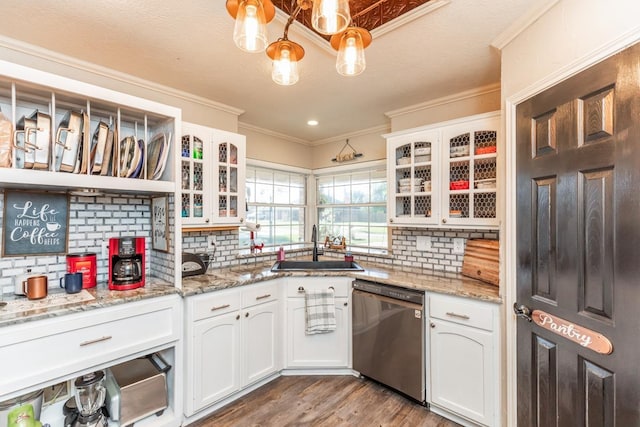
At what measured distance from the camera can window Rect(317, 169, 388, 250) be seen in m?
3.53

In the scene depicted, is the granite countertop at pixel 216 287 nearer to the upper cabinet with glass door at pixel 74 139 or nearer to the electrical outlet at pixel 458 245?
the electrical outlet at pixel 458 245

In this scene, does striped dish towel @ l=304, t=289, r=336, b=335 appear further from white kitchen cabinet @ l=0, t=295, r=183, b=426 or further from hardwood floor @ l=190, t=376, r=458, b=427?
white kitchen cabinet @ l=0, t=295, r=183, b=426

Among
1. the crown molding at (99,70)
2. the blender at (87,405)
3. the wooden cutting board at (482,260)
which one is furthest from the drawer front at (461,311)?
the crown molding at (99,70)

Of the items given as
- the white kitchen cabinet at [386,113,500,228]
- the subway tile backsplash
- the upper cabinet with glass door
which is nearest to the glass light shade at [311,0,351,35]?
the upper cabinet with glass door

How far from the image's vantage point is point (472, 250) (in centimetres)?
246

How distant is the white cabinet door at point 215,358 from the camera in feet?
6.68

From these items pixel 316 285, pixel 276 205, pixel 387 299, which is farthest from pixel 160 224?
pixel 387 299

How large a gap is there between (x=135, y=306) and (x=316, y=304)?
137cm

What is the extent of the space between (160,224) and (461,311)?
224 cm

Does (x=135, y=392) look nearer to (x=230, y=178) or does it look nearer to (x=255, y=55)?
(x=230, y=178)

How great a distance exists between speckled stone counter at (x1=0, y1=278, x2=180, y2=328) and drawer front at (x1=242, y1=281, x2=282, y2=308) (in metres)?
0.54

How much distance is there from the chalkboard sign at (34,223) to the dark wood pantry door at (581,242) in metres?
2.85

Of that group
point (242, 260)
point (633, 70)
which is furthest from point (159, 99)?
point (633, 70)

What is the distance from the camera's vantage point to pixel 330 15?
99 cm
